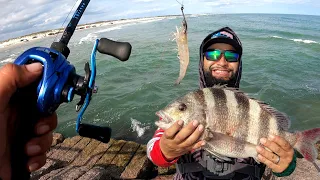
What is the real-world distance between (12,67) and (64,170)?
3337mm

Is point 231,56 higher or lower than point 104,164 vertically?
higher

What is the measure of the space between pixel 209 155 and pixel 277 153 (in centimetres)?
74

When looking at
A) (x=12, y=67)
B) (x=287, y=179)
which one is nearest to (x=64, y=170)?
(x=12, y=67)

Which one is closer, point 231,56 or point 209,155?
point 209,155

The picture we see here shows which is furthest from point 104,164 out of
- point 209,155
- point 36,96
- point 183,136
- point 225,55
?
point 36,96

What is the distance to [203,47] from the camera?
334cm

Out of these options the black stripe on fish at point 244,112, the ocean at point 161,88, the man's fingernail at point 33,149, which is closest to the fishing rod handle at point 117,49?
the man's fingernail at point 33,149

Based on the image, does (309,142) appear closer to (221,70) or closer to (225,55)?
(221,70)

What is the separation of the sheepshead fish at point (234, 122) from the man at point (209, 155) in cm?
9

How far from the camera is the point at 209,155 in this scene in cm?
268

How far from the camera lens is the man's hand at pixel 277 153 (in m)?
2.06

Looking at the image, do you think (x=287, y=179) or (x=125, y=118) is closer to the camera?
(x=287, y=179)

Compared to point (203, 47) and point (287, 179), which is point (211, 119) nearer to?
point (203, 47)

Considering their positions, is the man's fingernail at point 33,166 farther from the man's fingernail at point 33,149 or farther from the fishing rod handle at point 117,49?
the fishing rod handle at point 117,49
